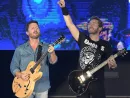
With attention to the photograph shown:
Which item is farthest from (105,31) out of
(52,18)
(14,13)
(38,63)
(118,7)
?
(38,63)

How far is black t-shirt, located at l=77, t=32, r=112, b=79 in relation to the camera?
550cm

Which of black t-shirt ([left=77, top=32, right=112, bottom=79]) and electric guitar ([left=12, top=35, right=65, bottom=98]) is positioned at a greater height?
black t-shirt ([left=77, top=32, right=112, bottom=79])

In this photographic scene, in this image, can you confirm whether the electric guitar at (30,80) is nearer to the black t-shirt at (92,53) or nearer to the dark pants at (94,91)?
the black t-shirt at (92,53)

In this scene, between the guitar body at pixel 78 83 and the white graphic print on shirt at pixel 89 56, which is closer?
the guitar body at pixel 78 83

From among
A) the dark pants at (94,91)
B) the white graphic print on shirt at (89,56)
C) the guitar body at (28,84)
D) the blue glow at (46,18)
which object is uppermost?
the blue glow at (46,18)

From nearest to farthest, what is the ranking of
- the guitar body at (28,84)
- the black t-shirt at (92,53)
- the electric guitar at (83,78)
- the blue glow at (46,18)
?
the guitar body at (28,84) < the electric guitar at (83,78) < the black t-shirt at (92,53) < the blue glow at (46,18)

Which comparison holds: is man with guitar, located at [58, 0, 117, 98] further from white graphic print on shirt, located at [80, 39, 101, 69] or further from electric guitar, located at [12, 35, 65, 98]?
electric guitar, located at [12, 35, 65, 98]

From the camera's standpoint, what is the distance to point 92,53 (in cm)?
551

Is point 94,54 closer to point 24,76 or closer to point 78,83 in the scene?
point 78,83

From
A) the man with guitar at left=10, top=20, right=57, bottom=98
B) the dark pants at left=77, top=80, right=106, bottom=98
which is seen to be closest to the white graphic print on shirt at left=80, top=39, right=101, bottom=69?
the dark pants at left=77, top=80, right=106, bottom=98

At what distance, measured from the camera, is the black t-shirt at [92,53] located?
5.50m

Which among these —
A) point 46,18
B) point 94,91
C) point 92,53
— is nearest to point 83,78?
point 94,91

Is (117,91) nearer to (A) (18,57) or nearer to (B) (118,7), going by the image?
(B) (118,7)

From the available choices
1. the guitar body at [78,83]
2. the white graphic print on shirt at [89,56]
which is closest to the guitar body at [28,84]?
the guitar body at [78,83]
